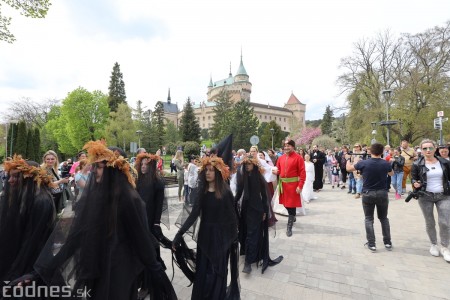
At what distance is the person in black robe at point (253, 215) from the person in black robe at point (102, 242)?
2.40 meters

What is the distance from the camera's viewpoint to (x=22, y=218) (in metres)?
2.52

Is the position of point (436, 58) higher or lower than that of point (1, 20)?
higher

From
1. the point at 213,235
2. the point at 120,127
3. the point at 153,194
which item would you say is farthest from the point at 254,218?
the point at 120,127

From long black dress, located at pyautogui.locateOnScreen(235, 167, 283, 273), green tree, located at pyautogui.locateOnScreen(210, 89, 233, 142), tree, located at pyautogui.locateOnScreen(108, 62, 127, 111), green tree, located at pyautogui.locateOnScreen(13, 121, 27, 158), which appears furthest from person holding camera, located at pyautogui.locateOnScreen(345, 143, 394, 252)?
tree, located at pyautogui.locateOnScreen(108, 62, 127, 111)

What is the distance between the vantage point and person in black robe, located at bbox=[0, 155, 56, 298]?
2.38 m

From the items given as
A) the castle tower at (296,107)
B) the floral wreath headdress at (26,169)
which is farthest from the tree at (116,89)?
the castle tower at (296,107)

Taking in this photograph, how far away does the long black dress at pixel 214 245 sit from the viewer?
297cm

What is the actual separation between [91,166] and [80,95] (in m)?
47.4

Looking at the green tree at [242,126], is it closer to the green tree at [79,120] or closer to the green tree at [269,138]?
the green tree at [269,138]

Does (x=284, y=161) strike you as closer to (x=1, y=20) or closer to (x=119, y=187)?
(x=119, y=187)

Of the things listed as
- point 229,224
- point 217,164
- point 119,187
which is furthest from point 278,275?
point 119,187

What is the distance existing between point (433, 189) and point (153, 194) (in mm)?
5039

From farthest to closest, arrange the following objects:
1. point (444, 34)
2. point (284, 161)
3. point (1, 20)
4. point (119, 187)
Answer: point (444, 34) < point (1, 20) < point (284, 161) < point (119, 187)

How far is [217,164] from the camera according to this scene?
326cm
